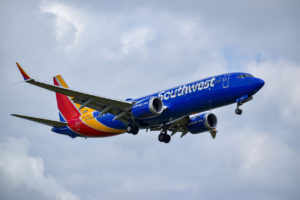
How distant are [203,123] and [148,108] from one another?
7940mm

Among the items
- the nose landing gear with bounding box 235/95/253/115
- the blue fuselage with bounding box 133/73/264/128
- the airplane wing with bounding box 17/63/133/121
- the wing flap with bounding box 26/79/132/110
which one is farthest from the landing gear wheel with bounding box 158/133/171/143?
the nose landing gear with bounding box 235/95/253/115

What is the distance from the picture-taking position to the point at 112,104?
1799 inches

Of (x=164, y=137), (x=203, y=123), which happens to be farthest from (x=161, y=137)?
(x=203, y=123)

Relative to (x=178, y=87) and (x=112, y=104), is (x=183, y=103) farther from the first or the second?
(x=112, y=104)

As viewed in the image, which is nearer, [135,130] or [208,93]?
[208,93]

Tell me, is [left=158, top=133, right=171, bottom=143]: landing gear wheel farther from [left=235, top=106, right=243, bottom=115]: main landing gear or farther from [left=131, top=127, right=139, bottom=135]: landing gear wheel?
[left=235, top=106, right=243, bottom=115]: main landing gear

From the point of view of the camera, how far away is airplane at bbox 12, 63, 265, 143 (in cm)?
4303

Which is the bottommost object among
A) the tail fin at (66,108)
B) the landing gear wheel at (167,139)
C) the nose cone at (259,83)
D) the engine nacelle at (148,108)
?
the engine nacelle at (148,108)

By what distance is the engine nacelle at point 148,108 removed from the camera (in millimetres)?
44219

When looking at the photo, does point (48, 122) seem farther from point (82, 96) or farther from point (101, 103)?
point (82, 96)

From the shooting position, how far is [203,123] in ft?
164

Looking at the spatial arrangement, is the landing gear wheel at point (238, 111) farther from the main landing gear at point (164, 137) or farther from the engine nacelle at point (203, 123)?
the main landing gear at point (164, 137)

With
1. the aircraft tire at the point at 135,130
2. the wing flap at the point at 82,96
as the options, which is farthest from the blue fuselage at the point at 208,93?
the wing flap at the point at 82,96

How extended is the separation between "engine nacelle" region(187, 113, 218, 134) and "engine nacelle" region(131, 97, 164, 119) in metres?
6.73
